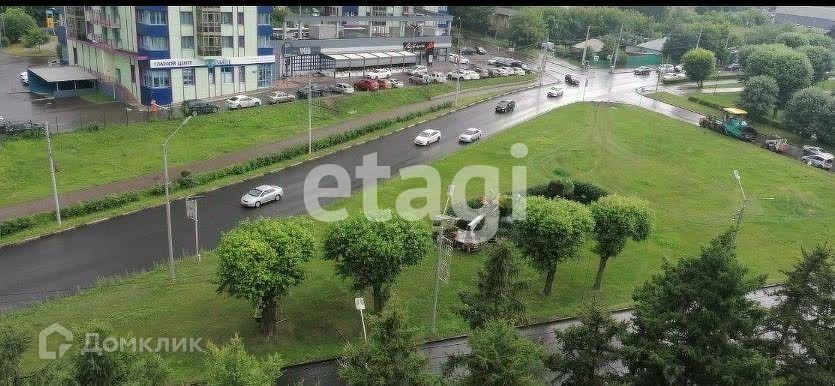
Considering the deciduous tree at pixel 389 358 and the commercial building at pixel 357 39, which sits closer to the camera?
the deciduous tree at pixel 389 358

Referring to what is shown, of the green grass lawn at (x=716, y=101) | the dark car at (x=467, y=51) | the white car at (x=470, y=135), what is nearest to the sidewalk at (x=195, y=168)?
the white car at (x=470, y=135)

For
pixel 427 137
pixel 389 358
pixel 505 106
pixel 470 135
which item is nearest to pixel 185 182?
pixel 427 137

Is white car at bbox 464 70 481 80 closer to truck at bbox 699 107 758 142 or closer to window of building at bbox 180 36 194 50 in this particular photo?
truck at bbox 699 107 758 142

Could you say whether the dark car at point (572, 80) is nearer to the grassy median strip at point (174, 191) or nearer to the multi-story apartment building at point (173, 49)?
the grassy median strip at point (174, 191)

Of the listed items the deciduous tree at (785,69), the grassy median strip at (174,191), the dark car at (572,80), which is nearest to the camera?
the grassy median strip at (174,191)

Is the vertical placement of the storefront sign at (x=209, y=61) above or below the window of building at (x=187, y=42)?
below

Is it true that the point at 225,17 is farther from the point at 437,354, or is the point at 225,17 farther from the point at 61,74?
the point at 437,354

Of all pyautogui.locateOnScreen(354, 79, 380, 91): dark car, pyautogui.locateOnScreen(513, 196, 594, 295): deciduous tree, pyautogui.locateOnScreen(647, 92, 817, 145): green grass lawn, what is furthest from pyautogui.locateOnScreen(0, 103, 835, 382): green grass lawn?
pyautogui.locateOnScreen(354, 79, 380, 91): dark car
